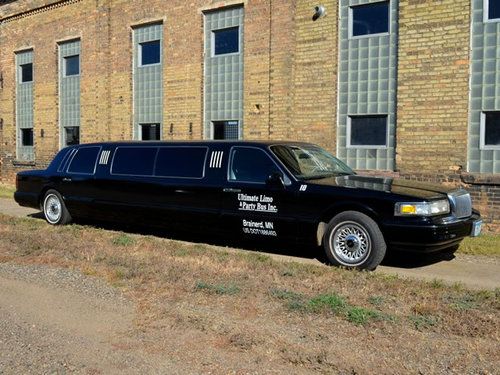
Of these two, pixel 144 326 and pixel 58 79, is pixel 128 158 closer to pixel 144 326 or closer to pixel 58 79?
pixel 144 326

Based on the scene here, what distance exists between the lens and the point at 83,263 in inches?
275

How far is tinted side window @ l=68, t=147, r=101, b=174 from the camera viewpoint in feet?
33.2

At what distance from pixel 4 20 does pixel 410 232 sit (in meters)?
19.8

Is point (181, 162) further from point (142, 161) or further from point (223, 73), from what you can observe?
point (223, 73)

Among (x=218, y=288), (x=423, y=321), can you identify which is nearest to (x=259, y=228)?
(x=218, y=288)

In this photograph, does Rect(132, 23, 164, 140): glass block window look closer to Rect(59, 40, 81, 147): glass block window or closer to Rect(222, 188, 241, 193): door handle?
Rect(59, 40, 81, 147): glass block window

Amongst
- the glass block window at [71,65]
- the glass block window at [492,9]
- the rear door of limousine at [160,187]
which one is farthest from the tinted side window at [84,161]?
the glass block window at [71,65]

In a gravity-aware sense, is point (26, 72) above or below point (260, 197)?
above

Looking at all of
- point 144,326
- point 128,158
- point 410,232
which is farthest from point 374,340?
point 128,158

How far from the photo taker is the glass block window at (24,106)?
2056 cm

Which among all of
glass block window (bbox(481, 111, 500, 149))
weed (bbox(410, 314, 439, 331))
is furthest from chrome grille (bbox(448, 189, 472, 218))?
glass block window (bbox(481, 111, 500, 149))

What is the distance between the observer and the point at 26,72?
20.9m

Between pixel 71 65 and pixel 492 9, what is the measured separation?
13.8m

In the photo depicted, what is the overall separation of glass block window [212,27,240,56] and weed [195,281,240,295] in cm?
982
